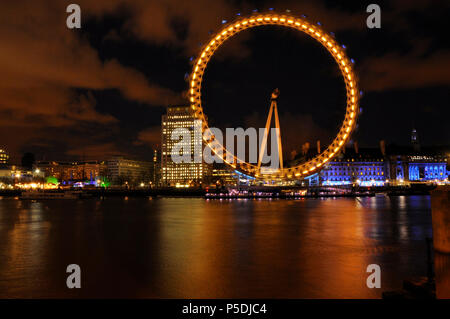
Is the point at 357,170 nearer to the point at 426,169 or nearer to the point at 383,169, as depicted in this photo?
the point at 383,169

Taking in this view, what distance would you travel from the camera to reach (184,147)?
503 feet

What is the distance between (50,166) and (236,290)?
664 feet

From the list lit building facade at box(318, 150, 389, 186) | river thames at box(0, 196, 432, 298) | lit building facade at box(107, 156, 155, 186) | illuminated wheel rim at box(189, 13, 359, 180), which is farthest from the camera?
lit building facade at box(107, 156, 155, 186)

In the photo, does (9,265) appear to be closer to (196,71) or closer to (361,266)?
(361,266)

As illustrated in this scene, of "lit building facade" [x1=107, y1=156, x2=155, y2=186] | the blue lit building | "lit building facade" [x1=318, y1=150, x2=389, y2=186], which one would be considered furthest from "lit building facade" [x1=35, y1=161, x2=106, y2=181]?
the blue lit building

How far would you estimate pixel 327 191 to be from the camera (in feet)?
283

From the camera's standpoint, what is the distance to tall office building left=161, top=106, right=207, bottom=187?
149 meters

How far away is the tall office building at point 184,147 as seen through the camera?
149125mm

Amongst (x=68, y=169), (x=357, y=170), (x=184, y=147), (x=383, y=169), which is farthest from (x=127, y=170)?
(x=383, y=169)

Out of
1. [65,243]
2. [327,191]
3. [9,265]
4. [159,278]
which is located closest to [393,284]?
[159,278]

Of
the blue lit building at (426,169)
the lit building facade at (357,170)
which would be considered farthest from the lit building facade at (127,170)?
the blue lit building at (426,169)

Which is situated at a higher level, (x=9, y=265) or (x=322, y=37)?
(x=322, y=37)

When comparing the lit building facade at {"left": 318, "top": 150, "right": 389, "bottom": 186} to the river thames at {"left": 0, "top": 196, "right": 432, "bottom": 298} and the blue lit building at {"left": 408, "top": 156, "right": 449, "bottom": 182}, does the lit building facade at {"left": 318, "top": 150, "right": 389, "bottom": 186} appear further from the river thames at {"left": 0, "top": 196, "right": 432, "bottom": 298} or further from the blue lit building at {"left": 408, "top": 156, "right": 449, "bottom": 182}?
the river thames at {"left": 0, "top": 196, "right": 432, "bottom": 298}

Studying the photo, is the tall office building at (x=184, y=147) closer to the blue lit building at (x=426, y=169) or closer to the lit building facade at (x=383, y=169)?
the lit building facade at (x=383, y=169)
